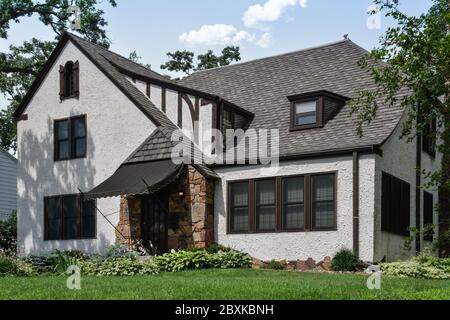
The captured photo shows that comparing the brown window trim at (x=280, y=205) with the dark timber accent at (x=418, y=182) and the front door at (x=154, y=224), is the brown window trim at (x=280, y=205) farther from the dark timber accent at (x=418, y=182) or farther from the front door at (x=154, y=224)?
the dark timber accent at (x=418, y=182)

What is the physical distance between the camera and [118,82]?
81.8 ft

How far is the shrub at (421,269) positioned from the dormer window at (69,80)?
13635mm

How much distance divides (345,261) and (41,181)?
12913 mm

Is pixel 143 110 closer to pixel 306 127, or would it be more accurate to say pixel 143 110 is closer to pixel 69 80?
pixel 69 80

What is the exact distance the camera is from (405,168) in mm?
23125

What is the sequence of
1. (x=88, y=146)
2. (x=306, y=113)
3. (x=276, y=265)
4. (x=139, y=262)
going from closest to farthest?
(x=139, y=262) → (x=276, y=265) → (x=306, y=113) → (x=88, y=146)

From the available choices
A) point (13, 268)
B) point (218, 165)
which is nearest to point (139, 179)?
point (218, 165)

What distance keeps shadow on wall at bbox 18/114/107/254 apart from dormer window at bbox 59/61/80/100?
1.25 m

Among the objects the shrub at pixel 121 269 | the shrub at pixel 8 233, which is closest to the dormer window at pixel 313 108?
the shrub at pixel 121 269

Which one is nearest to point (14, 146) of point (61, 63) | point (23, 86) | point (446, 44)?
point (23, 86)

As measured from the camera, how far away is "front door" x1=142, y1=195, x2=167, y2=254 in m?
23.0

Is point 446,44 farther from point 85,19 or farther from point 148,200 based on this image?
point 85,19

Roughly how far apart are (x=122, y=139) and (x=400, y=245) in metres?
10.3

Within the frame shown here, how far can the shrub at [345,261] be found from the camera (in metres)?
19.6
